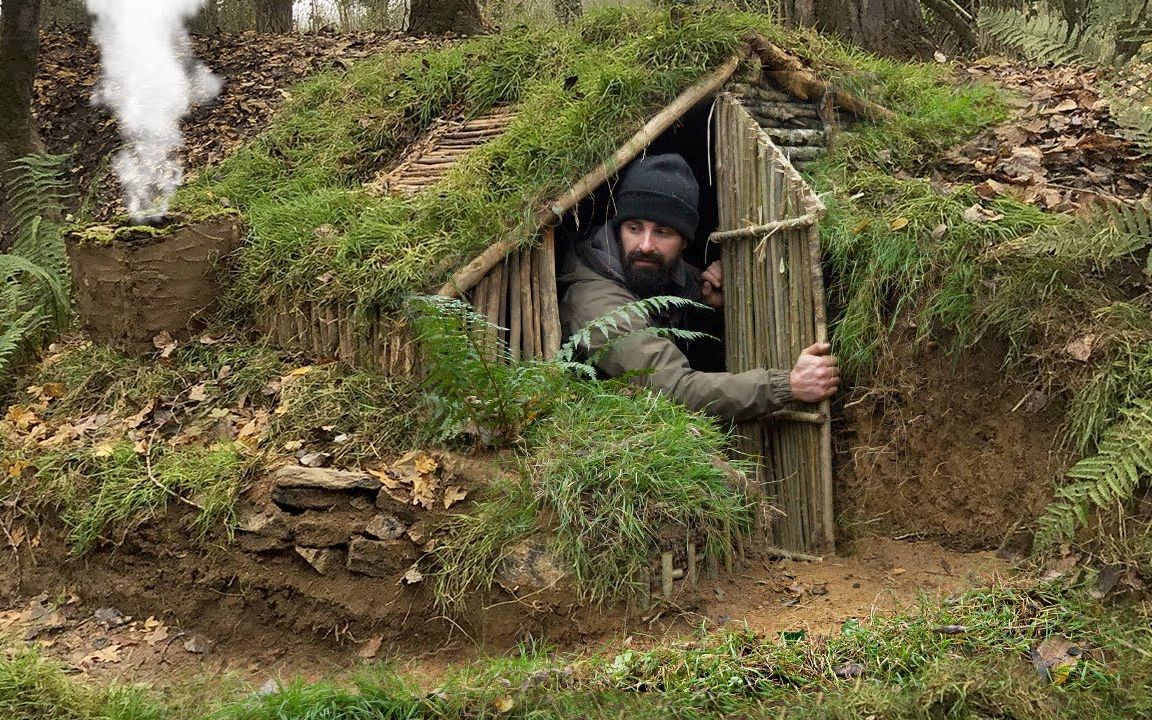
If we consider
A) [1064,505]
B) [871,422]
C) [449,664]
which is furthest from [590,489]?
[1064,505]

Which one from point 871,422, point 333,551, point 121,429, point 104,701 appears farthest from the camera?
point 121,429

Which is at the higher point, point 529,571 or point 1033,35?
point 1033,35

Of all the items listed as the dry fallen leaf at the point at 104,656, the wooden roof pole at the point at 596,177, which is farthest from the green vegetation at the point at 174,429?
the wooden roof pole at the point at 596,177

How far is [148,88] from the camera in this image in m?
8.98

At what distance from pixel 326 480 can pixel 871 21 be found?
5.59 metres

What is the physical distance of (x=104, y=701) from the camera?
12.6ft

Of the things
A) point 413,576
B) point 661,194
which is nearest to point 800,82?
point 661,194

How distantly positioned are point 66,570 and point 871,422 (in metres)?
4.05

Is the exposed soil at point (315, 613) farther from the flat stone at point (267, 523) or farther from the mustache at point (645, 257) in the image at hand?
the mustache at point (645, 257)

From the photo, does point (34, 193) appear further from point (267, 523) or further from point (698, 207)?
point (698, 207)

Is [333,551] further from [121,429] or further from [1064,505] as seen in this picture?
[1064,505]

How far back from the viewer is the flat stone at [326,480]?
14.6ft

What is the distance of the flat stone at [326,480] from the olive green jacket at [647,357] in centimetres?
127

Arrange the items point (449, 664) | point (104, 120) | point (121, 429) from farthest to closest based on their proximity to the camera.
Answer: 1. point (104, 120)
2. point (121, 429)
3. point (449, 664)
